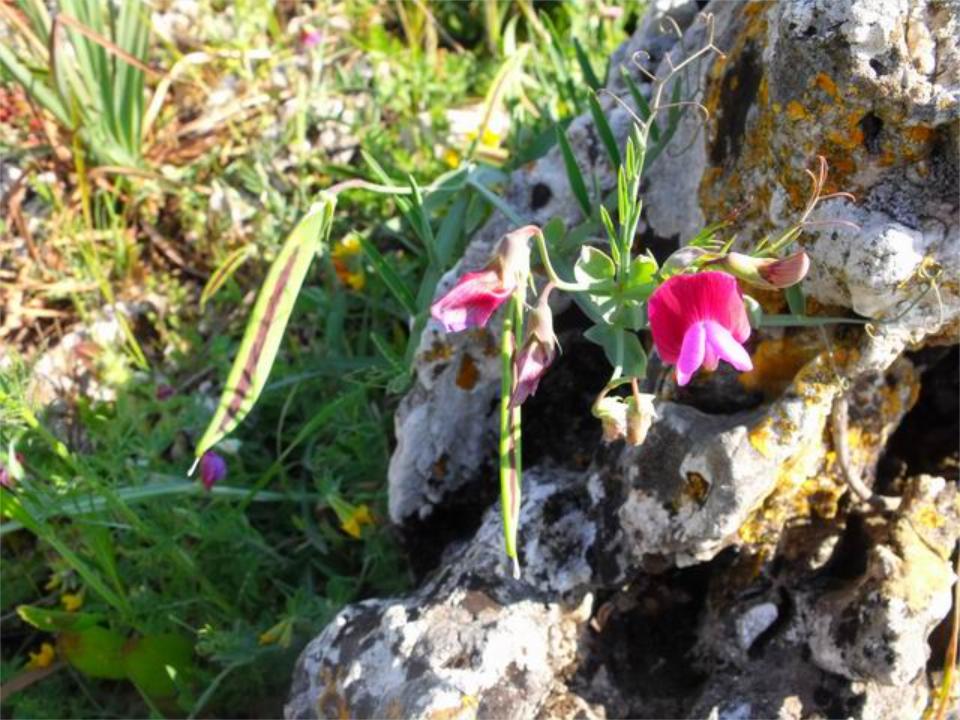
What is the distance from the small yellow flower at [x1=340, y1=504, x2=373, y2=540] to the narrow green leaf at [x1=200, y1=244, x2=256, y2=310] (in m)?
0.61

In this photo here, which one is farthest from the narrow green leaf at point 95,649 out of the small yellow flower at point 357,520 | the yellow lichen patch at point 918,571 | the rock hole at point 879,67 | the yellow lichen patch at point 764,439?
the rock hole at point 879,67

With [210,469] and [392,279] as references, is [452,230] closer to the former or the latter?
[392,279]

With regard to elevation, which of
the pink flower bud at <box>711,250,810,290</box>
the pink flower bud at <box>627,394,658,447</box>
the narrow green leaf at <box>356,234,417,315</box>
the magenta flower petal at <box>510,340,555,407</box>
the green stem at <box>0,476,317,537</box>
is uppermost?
the pink flower bud at <box>711,250,810,290</box>

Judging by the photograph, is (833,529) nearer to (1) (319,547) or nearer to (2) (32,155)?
(1) (319,547)

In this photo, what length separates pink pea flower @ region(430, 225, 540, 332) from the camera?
118cm

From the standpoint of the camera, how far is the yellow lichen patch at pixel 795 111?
1339mm

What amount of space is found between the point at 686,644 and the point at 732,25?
940 millimetres

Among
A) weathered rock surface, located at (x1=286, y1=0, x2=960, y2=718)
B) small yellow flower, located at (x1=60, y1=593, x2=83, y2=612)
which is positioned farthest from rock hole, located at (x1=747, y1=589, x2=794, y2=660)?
small yellow flower, located at (x1=60, y1=593, x2=83, y2=612)

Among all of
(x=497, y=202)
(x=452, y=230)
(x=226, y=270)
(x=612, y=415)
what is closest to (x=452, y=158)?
(x=226, y=270)

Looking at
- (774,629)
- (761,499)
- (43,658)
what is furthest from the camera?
(43,658)

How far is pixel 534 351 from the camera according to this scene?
121 cm

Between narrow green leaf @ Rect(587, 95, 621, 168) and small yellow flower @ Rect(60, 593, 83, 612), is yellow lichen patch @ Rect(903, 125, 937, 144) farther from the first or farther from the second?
small yellow flower @ Rect(60, 593, 83, 612)

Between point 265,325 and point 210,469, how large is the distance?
82 cm

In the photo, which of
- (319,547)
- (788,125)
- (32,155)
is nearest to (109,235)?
(32,155)
